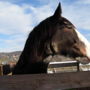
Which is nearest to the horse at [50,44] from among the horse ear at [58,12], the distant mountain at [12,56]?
the horse ear at [58,12]

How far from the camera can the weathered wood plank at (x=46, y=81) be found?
217cm

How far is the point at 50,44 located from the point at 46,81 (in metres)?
1.71

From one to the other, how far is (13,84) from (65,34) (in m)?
2.19

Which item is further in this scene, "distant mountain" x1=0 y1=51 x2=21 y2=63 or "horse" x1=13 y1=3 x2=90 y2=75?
"distant mountain" x1=0 y1=51 x2=21 y2=63

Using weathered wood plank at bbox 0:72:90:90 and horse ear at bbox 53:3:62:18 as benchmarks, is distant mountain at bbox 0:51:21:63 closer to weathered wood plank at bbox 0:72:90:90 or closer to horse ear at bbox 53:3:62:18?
horse ear at bbox 53:3:62:18

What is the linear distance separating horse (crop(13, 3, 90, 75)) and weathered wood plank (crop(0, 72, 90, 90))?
1.35 metres

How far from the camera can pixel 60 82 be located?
232cm

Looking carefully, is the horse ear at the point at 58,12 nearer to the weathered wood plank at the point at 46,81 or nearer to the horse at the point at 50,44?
the horse at the point at 50,44

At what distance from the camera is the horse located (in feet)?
12.3

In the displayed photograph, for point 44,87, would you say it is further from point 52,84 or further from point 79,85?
point 79,85

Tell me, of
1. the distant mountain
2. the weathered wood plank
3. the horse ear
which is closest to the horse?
the horse ear

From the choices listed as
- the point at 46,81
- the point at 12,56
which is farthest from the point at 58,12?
the point at 12,56

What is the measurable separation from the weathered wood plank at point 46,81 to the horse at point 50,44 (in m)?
1.35

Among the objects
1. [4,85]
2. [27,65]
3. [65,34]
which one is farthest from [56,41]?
[4,85]
